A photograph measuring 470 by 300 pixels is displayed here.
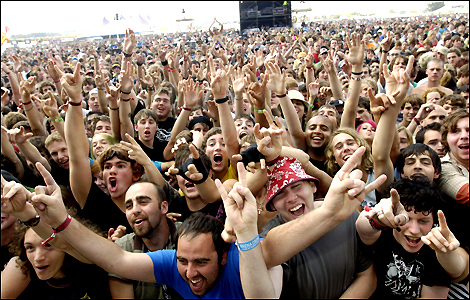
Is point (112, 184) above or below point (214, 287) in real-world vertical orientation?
above

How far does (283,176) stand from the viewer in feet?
6.51

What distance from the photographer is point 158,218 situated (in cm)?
228

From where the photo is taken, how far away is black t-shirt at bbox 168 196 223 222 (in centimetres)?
252

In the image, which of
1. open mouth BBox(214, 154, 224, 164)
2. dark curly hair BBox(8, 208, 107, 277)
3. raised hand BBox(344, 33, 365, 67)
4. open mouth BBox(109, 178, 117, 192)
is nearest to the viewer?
dark curly hair BBox(8, 208, 107, 277)

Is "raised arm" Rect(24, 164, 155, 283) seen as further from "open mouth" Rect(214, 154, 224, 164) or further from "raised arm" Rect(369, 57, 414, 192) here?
"raised arm" Rect(369, 57, 414, 192)

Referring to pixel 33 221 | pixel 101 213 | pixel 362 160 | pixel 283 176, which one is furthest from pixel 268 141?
pixel 101 213

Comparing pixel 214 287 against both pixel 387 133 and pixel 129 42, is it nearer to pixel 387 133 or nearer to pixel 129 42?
pixel 387 133

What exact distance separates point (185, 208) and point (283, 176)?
110cm

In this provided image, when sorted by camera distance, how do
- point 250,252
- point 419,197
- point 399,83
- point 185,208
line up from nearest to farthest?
point 250,252 → point 419,197 → point 399,83 → point 185,208

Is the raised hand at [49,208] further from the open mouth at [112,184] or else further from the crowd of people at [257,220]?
the open mouth at [112,184]

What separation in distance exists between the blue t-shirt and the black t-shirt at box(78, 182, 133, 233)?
94 cm

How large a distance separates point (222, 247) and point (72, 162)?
1591 millimetres

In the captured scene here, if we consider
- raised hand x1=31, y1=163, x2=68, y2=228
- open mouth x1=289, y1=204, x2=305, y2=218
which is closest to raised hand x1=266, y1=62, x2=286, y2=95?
open mouth x1=289, y1=204, x2=305, y2=218

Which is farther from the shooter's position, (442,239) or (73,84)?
(73,84)
